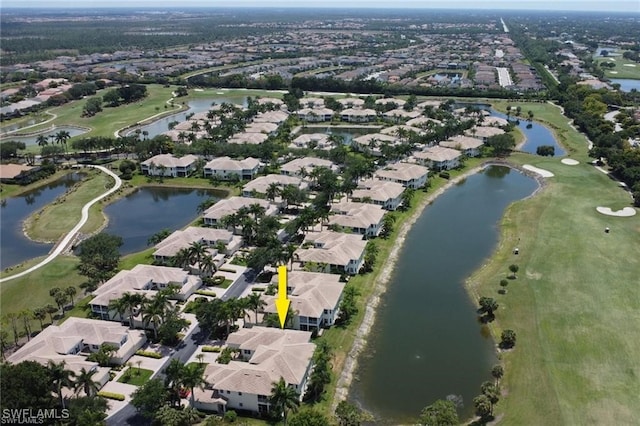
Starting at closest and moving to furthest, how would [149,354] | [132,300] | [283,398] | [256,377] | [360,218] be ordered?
[283,398] < [256,377] < [149,354] < [132,300] < [360,218]

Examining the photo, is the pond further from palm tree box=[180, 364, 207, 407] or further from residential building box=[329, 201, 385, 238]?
palm tree box=[180, 364, 207, 407]

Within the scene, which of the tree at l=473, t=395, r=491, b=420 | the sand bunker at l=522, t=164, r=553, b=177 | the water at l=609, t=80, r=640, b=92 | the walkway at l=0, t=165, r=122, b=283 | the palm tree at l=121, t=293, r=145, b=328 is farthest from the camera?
the water at l=609, t=80, r=640, b=92

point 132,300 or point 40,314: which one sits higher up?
point 132,300

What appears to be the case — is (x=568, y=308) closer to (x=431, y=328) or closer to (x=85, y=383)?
(x=431, y=328)

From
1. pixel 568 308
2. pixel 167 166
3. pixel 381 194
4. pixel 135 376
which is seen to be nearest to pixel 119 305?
pixel 135 376

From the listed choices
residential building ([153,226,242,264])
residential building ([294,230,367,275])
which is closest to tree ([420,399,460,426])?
residential building ([294,230,367,275])

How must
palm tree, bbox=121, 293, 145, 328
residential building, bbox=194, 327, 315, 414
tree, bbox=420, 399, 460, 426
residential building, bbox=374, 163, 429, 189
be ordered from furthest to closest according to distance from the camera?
residential building, bbox=374, 163, 429, 189
palm tree, bbox=121, 293, 145, 328
residential building, bbox=194, 327, 315, 414
tree, bbox=420, 399, 460, 426

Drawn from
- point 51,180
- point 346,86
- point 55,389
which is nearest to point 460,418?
point 55,389
